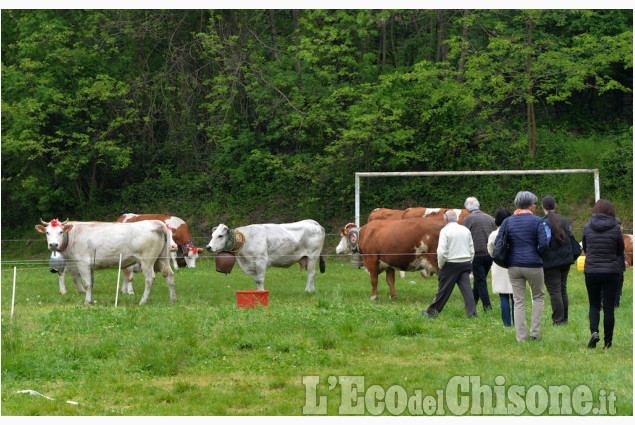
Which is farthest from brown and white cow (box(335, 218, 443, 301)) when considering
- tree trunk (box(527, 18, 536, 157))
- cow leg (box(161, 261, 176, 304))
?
tree trunk (box(527, 18, 536, 157))

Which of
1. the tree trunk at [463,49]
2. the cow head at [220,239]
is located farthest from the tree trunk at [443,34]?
the cow head at [220,239]

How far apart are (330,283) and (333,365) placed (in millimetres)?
9650

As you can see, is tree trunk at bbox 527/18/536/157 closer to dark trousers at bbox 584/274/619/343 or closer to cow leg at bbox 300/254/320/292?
cow leg at bbox 300/254/320/292

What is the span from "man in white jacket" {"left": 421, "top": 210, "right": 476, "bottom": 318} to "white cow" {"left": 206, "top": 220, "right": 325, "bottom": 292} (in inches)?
203

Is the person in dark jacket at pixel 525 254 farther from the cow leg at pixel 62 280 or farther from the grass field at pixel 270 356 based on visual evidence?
the cow leg at pixel 62 280

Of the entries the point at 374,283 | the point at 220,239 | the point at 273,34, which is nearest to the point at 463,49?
the point at 273,34

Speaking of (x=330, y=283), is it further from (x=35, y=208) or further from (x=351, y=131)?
(x=35, y=208)

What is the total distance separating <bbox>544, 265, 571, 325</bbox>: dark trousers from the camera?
12086 millimetres

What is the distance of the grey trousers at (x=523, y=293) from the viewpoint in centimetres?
1077

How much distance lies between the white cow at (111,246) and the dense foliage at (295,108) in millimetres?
13409

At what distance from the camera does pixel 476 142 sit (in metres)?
31.2

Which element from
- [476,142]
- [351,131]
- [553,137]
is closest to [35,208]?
[351,131]

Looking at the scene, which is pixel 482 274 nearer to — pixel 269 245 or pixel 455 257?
pixel 455 257

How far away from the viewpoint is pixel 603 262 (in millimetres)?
10328
